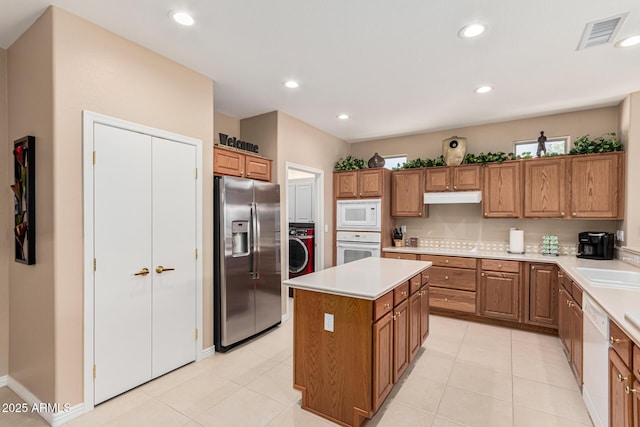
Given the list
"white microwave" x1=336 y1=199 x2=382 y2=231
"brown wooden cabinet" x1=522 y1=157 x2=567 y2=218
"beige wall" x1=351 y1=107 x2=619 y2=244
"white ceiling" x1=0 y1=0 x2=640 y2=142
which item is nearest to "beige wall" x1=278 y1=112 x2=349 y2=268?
"white microwave" x1=336 y1=199 x2=382 y2=231

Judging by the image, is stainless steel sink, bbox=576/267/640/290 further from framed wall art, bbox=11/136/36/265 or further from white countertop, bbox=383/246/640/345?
framed wall art, bbox=11/136/36/265

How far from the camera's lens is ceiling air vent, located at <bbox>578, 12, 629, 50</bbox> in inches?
84.3

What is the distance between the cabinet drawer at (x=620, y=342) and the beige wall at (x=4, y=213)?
14.1 ft

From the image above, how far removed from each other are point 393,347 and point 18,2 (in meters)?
3.53

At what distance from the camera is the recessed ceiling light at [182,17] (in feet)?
6.88

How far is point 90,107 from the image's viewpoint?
7.31 feet

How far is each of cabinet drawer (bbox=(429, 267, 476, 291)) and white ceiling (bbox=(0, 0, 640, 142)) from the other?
7.21 feet

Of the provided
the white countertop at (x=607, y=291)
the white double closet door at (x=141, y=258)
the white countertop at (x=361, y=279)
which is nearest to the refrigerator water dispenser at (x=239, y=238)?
the white double closet door at (x=141, y=258)

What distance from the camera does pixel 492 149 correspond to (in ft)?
15.0

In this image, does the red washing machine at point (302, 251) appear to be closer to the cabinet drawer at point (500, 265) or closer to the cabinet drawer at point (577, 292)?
the cabinet drawer at point (500, 265)

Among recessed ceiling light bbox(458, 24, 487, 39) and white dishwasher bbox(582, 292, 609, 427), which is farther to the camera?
recessed ceiling light bbox(458, 24, 487, 39)

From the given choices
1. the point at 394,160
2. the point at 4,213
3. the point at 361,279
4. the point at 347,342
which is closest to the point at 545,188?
the point at 394,160

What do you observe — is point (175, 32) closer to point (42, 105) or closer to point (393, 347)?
point (42, 105)

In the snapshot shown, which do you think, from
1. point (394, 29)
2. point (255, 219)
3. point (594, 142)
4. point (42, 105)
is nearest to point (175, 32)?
point (42, 105)
